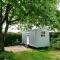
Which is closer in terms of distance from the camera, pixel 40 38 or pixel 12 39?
pixel 40 38

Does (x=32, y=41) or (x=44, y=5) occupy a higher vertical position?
(x=44, y=5)

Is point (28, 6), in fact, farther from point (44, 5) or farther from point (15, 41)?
point (15, 41)

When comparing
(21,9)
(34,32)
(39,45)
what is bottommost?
(39,45)

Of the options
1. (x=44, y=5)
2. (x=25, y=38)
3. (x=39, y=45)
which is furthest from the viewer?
(x=25, y=38)

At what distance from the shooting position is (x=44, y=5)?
12.7m

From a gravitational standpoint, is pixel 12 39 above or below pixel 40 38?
below

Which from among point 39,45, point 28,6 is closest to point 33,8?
point 28,6

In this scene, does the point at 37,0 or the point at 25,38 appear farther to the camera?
the point at 25,38

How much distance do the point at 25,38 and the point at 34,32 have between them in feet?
11.6

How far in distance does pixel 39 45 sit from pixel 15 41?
5.16 meters

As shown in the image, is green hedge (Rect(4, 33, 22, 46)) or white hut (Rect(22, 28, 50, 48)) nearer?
white hut (Rect(22, 28, 50, 48))

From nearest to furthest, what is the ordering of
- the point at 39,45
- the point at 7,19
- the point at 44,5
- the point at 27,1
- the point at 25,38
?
1. the point at 27,1
2. the point at 44,5
3. the point at 7,19
4. the point at 39,45
5. the point at 25,38

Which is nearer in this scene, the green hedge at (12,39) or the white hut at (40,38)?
the white hut at (40,38)

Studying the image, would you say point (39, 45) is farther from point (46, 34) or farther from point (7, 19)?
point (7, 19)
